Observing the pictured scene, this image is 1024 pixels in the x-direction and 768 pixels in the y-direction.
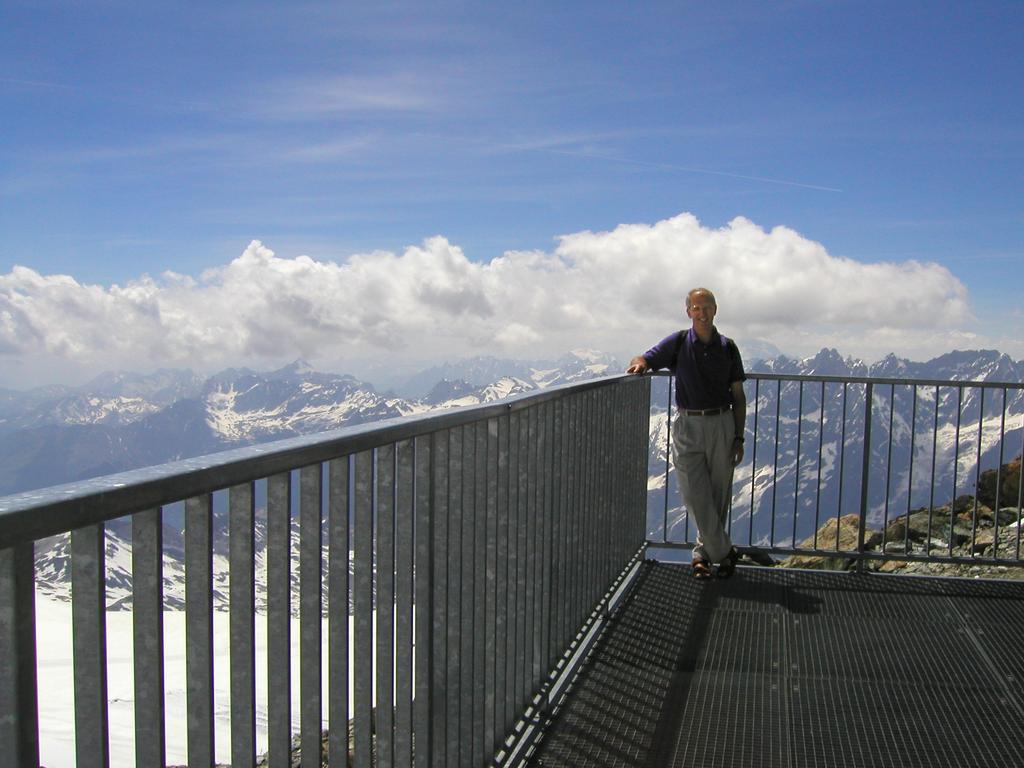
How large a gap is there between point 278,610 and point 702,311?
191 inches

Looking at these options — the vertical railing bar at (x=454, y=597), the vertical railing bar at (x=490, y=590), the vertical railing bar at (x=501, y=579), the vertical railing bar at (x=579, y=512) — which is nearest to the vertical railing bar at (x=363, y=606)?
the vertical railing bar at (x=454, y=597)

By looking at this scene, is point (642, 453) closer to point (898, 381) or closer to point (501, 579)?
point (898, 381)

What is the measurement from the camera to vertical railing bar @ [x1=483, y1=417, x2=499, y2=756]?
326 cm

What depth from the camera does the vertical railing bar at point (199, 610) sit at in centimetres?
158

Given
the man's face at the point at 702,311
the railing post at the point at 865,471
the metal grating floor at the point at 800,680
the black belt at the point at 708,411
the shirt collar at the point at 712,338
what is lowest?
the metal grating floor at the point at 800,680

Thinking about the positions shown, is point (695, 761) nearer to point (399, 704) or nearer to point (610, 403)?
point (399, 704)

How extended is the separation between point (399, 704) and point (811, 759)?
Answer: 198cm

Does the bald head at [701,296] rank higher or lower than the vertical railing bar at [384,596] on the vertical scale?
higher

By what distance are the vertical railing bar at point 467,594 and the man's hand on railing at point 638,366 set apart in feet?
10.8

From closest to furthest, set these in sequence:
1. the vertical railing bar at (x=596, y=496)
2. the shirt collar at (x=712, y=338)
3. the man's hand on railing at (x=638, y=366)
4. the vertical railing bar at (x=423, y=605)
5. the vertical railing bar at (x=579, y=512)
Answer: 1. the vertical railing bar at (x=423, y=605)
2. the vertical railing bar at (x=579, y=512)
3. the vertical railing bar at (x=596, y=496)
4. the man's hand on railing at (x=638, y=366)
5. the shirt collar at (x=712, y=338)

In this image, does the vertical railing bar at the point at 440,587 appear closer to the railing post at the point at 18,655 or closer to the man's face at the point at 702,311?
the railing post at the point at 18,655

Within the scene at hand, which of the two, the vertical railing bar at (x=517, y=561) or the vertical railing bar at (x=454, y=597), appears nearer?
the vertical railing bar at (x=454, y=597)

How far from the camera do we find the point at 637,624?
5.54 m

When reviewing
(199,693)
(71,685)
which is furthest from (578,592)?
(71,685)
